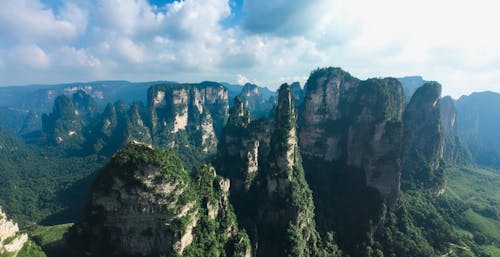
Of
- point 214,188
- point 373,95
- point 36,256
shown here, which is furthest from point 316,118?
point 36,256

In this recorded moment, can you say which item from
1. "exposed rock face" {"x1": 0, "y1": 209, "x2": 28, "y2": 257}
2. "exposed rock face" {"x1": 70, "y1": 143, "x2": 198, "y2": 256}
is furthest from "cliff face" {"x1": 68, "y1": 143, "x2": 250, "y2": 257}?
"exposed rock face" {"x1": 0, "y1": 209, "x2": 28, "y2": 257}

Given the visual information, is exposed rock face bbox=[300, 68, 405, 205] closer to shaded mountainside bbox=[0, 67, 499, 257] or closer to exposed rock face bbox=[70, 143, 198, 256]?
shaded mountainside bbox=[0, 67, 499, 257]

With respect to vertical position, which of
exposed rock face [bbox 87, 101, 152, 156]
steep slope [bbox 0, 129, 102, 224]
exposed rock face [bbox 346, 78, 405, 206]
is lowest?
steep slope [bbox 0, 129, 102, 224]

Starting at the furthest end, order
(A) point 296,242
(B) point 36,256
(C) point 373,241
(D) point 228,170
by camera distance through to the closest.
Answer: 1. (D) point 228,170
2. (C) point 373,241
3. (A) point 296,242
4. (B) point 36,256

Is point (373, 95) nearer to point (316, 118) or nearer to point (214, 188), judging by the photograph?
point (316, 118)

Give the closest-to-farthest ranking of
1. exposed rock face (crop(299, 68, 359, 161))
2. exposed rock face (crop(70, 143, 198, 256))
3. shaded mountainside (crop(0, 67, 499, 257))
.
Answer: exposed rock face (crop(70, 143, 198, 256)) < shaded mountainside (crop(0, 67, 499, 257)) < exposed rock face (crop(299, 68, 359, 161))

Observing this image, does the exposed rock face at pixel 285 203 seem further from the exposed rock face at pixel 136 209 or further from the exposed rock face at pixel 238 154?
the exposed rock face at pixel 136 209
